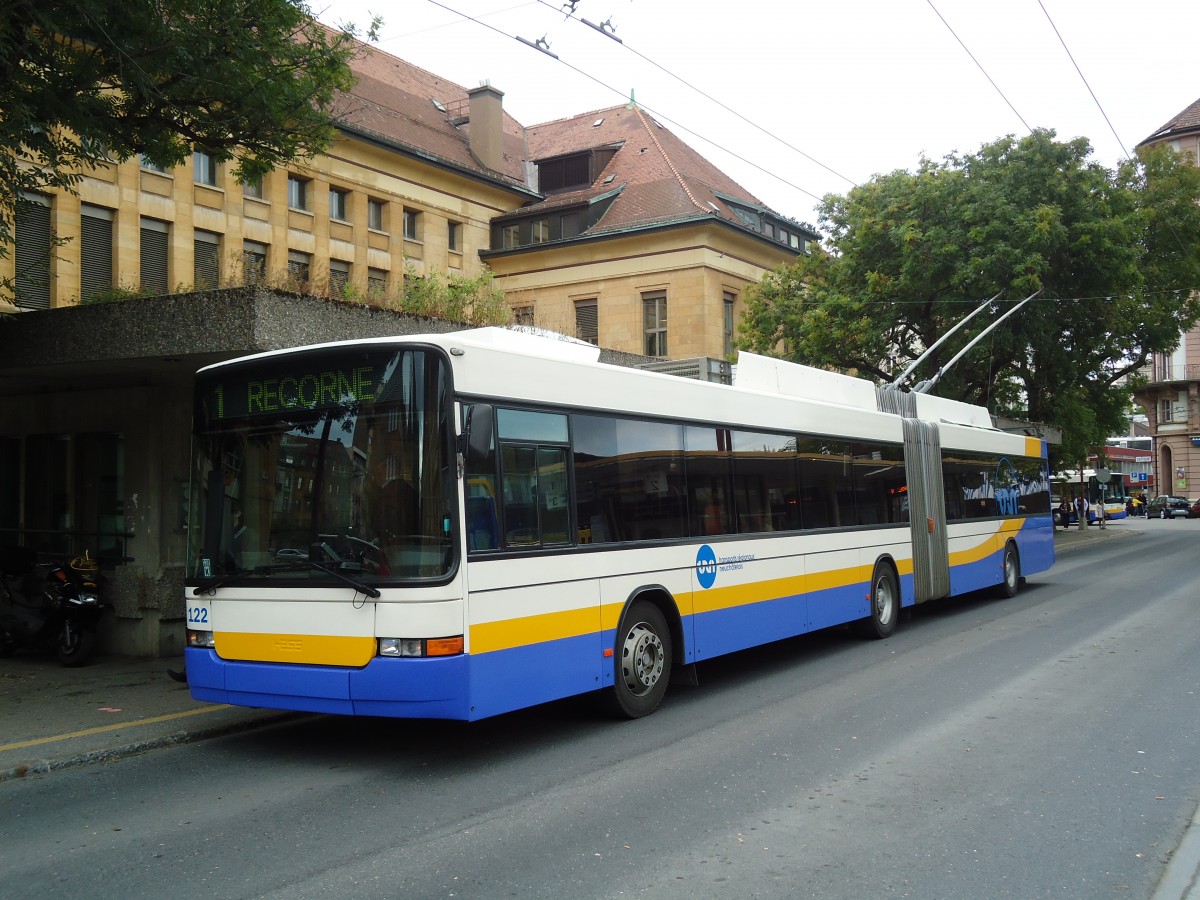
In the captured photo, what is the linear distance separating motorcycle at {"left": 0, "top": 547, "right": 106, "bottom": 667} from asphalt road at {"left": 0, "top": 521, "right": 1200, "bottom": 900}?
397 centimetres

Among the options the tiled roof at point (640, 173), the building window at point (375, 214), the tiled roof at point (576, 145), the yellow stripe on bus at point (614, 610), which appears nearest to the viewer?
the yellow stripe on bus at point (614, 610)

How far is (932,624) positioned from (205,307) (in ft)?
33.7

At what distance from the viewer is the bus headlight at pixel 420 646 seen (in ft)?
22.4

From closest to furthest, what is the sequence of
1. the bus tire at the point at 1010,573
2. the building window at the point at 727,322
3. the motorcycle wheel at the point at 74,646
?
1. the motorcycle wheel at the point at 74,646
2. the bus tire at the point at 1010,573
3. the building window at the point at 727,322

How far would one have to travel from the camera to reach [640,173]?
152ft

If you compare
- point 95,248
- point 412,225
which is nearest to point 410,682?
point 95,248

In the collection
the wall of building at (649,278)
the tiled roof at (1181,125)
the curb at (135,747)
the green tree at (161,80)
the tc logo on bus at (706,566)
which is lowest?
the curb at (135,747)

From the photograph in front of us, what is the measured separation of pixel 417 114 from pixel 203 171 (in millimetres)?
14020

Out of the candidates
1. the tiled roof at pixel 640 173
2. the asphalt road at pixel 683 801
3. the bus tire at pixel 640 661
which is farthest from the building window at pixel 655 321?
the bus tire at pixel 640 661

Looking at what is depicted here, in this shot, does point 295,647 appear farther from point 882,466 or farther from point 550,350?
point 882,466

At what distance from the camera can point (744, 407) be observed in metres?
10.9

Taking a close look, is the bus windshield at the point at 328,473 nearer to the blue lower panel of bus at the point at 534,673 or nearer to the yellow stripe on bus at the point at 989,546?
the blue lower panel of bus at the point at 534,673

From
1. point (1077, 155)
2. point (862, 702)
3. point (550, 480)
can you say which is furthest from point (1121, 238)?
point (550, 480)

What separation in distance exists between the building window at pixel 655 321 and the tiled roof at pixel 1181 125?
49869mm
